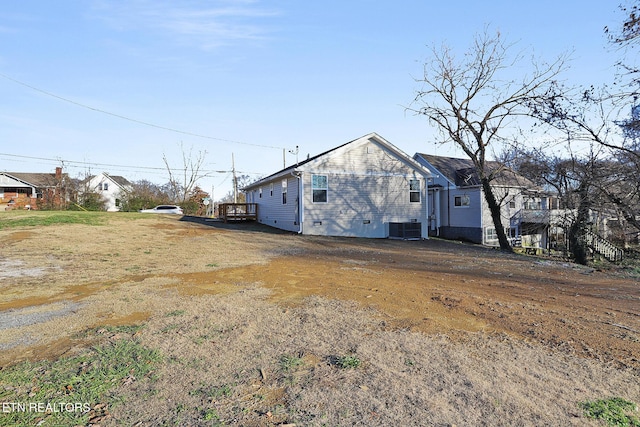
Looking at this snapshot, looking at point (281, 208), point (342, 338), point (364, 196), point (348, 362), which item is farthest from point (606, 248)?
point (348, 362)

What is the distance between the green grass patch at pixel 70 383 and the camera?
8.29 ft

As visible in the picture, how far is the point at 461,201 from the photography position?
26297 millimetres

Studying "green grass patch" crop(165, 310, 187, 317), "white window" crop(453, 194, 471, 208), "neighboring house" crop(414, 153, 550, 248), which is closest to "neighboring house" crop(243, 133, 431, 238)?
"neighboring house" crop(414, 153, 550, 248)

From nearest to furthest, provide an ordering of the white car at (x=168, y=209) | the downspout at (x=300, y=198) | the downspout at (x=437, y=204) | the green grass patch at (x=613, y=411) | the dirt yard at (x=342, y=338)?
the green grass patch at (x=613, y=411) → the dirt yard at (x=342, y=338) → the downspout at (x=300, y=198) → the downspout at (x=437, y=204) → the white car at (x=168, y=209)

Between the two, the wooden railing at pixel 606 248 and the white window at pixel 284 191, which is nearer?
the wooden railing at pixel 606 248

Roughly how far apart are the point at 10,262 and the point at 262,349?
26.9 feet

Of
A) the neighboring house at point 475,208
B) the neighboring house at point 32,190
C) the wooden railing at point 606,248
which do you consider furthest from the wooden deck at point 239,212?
the wooden railing at point 606,248

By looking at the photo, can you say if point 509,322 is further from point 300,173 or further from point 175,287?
point 300,173

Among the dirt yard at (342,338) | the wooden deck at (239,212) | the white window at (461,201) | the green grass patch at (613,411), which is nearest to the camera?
the green grass patch at (613,411)

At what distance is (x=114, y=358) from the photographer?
3371 millimetres

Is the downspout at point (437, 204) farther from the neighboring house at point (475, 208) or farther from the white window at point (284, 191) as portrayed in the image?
the white window at point (284, 191)

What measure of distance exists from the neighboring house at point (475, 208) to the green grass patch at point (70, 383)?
24462 mm

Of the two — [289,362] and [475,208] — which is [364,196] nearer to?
[475,208]

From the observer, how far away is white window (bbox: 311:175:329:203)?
1838cm
